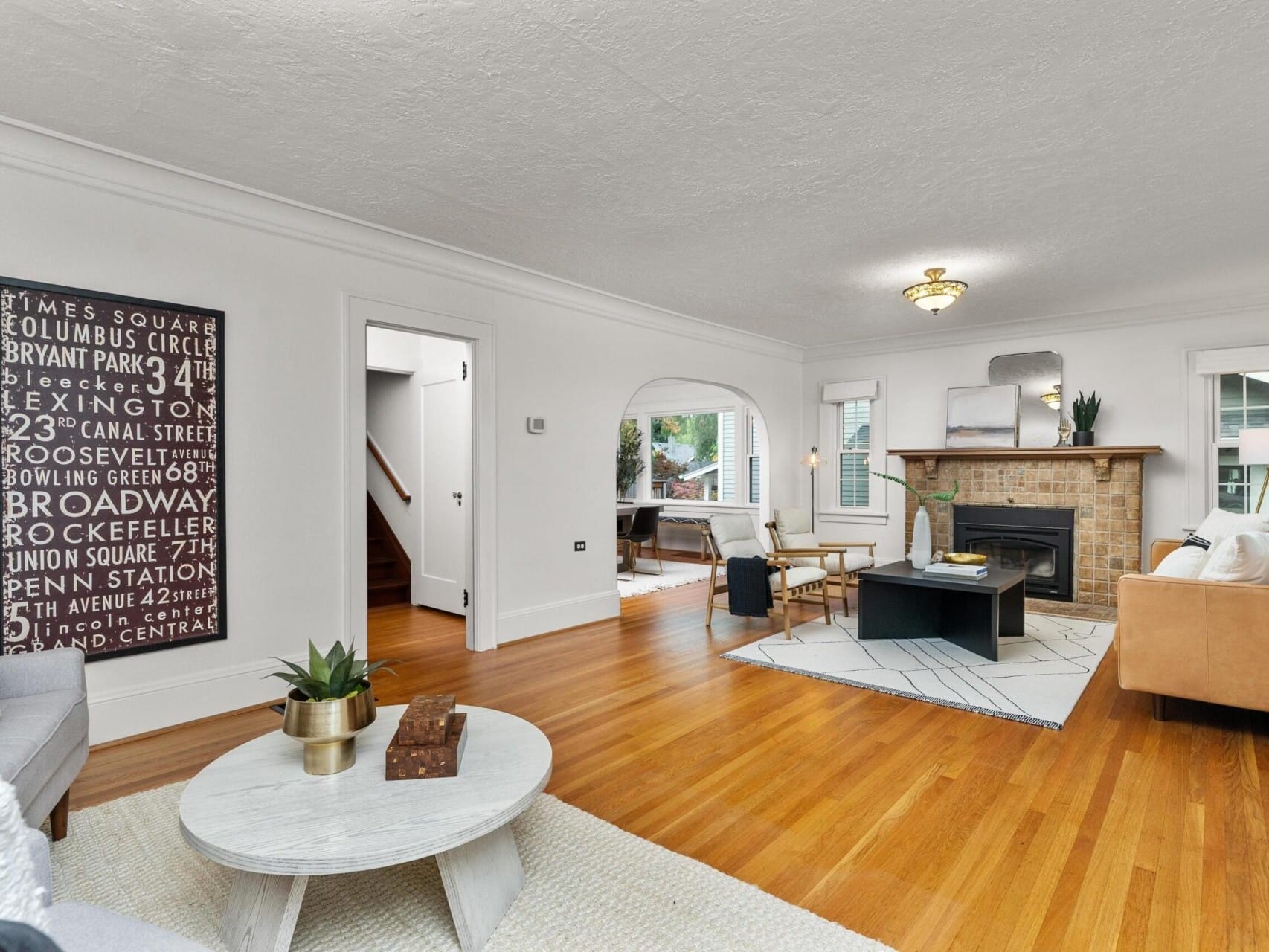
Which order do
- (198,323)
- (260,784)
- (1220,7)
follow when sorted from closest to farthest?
(260,784), (1220,7), (198,323)

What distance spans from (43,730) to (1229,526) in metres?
5.68

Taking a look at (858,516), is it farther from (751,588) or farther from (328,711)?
(328,711)

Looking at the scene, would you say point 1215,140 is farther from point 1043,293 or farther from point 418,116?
point 418,116

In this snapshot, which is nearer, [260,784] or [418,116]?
[260,784]

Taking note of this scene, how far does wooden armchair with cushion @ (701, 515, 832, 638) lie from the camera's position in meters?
5.11

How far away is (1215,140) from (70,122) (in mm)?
4653

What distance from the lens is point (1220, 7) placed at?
6.79 feet

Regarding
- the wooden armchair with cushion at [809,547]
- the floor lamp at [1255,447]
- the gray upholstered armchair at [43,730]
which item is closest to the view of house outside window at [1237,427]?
the floor lamp at [1255,447]

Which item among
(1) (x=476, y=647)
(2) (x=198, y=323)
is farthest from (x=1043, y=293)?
(2) (x=198, y=323)

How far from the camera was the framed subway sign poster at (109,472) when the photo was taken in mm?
2881

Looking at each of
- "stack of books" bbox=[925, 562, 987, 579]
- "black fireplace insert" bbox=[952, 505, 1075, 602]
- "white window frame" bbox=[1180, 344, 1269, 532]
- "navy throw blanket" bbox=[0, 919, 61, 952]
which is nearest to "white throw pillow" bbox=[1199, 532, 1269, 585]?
"stack of books" bbox=[925, 562, 987, 579]

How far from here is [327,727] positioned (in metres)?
1.88

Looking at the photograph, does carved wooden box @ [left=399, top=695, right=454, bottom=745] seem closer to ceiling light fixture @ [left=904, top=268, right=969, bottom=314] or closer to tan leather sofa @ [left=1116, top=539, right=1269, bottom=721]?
tan leather sofa @ [left=1116, top=539, right=1269, bottom=721]

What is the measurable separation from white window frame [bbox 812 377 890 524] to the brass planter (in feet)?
21.0
